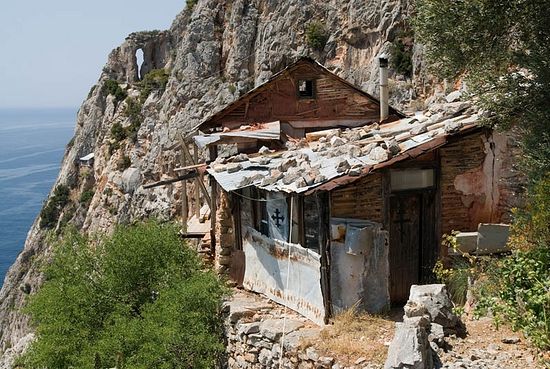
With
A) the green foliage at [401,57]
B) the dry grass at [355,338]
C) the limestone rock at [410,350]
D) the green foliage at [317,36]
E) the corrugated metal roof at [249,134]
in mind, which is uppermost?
the green foliage at [317,36]

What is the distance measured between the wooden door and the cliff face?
23.4 meters

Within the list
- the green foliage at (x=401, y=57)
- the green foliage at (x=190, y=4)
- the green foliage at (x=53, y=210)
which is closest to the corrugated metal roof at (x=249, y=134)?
the green foliage at (x=401, y=57)

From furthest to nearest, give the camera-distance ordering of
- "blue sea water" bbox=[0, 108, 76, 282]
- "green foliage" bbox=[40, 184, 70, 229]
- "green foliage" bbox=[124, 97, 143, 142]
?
"blue sea water" bbox=[0, 108, 76, 282] < "green foliage" bbox=[40, 184, 70, 229] < "green foliage" bbox=[124, 97, 143, 142]

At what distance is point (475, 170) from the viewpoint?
11836 mm

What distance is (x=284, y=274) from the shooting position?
493 inches

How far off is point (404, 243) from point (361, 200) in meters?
1.51

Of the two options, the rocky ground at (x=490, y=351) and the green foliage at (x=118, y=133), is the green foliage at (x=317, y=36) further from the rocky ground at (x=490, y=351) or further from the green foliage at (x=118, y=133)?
the rocky ground at (x=490, y=351)

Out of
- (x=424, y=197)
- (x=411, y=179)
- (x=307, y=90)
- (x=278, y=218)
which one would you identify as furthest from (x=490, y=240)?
(x=307, y=90)

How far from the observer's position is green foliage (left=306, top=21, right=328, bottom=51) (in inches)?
1634

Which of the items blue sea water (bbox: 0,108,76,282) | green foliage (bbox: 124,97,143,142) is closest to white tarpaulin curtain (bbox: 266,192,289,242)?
green foliage (bbox: 124,97,143,142)

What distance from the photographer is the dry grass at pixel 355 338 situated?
9453mm

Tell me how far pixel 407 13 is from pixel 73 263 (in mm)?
28092

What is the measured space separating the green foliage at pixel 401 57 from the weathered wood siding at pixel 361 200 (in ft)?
83.2

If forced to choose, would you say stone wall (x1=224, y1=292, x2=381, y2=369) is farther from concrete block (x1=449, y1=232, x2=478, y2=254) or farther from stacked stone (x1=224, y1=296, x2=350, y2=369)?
concrete block (x1=449, y1=232, x2=478, y2=254)
